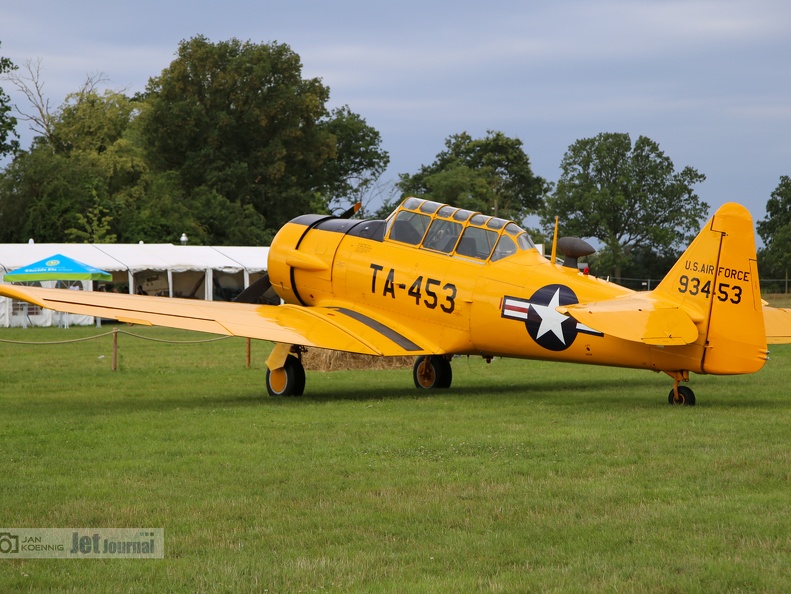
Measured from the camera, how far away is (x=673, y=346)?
11.4m

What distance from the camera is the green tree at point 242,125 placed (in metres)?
55.7

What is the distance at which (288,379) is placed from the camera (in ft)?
45.8

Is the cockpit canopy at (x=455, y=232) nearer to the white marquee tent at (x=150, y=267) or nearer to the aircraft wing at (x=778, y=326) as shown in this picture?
the aircraft wing at (x=778, y=326)

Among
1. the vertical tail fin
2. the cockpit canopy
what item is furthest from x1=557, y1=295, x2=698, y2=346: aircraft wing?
the cockpit canopy

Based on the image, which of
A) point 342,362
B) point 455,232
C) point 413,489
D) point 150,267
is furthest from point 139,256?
point 413,489

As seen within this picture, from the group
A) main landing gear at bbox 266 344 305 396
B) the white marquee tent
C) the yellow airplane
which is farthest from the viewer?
the white marquee tent

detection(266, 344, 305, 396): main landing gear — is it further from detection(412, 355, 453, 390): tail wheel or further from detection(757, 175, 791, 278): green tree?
detection(757, 175, 791, 278): green tree

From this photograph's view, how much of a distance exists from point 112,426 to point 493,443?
401cm

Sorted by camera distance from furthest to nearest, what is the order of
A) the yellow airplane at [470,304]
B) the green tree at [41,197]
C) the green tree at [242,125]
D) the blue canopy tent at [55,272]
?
the green tree at [242,125] < the green tree at [41,197] < the blue canopy tent at [55,272] < the yellow airplane at [470,304]

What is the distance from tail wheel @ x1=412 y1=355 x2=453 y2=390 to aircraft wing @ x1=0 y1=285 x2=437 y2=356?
1258 mm

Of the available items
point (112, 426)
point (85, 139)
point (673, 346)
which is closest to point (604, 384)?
point (673, 346)

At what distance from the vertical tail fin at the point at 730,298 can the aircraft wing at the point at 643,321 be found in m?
0.23

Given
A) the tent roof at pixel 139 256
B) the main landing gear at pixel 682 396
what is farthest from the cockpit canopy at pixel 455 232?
the tent roof at pixel 139 256

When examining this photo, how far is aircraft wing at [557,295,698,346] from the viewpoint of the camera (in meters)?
10.9
